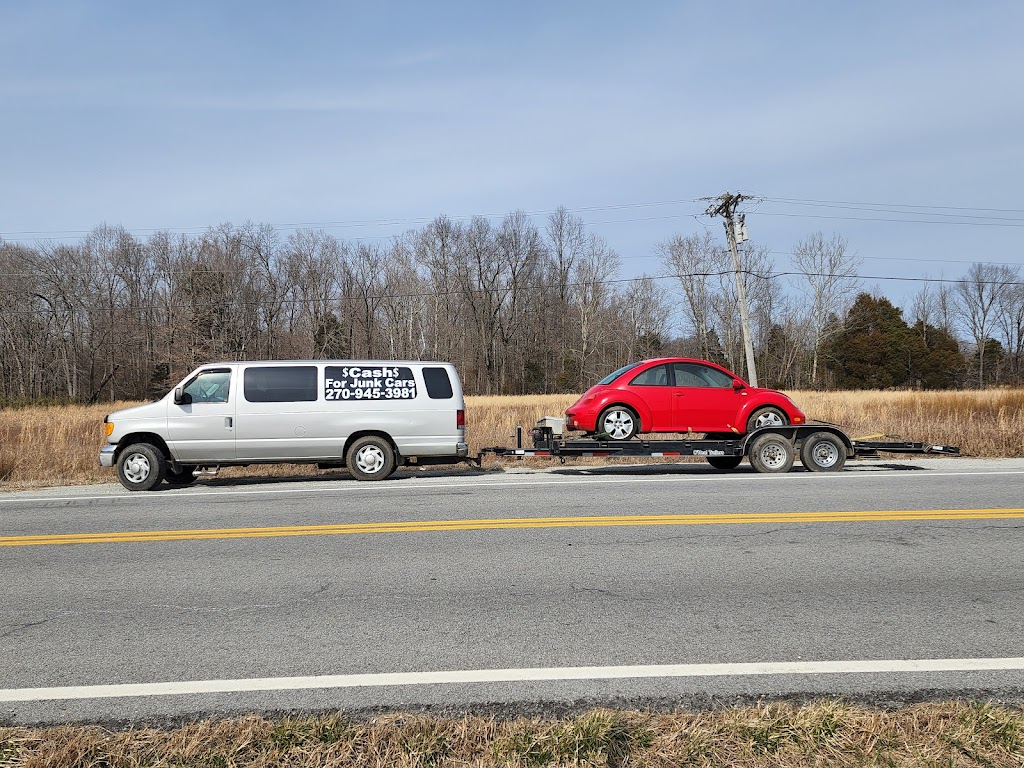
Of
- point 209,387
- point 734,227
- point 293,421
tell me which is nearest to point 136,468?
point 209,387

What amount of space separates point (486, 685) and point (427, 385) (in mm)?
9361

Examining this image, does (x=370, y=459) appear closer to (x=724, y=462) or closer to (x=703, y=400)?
(x=703, y=400)

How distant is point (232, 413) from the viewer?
40.9ft

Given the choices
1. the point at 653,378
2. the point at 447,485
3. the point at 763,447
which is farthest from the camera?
the point at 653,378

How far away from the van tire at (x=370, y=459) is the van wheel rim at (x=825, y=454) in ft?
23.6

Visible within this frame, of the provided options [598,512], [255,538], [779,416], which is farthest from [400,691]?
[779,416]

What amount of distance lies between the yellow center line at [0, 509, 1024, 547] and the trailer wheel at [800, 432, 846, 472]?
4.21 metres

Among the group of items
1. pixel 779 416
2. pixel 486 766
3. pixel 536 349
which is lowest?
pixel 486 766

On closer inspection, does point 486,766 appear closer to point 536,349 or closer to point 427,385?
point 427,385

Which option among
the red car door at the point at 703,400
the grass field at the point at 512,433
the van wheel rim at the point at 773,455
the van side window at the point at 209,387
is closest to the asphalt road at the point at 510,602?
the van side window at the point at 209,387

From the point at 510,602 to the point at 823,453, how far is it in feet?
30.7

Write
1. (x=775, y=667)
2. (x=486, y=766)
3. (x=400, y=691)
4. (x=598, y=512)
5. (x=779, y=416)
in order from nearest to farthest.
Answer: (x=486, y=766) < (x=400, y=691) < (x=775, y=667) < (x=598, y=512) < (x=779, y=416)

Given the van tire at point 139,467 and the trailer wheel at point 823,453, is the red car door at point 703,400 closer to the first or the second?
the trailer wheel at point 823,453

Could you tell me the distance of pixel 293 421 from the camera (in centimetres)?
1258
